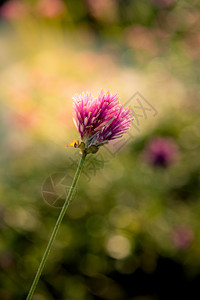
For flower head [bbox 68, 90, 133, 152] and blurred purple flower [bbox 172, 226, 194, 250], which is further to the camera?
blurred purple flower [bbox 172, 226, 194, 250]

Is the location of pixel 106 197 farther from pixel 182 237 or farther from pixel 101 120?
pixel 101 120

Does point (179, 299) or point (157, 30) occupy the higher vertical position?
point (157, 30)

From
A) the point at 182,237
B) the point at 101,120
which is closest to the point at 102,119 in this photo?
the point at 101,120

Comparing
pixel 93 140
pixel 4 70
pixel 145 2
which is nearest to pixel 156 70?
pixel 4 70

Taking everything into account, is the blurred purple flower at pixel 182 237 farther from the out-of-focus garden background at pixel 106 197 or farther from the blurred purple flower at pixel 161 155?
the blurred purple flower at pixel 161 155

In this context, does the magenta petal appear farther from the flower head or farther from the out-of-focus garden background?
the out-of-focus garden background

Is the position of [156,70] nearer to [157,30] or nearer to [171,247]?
[157,30]

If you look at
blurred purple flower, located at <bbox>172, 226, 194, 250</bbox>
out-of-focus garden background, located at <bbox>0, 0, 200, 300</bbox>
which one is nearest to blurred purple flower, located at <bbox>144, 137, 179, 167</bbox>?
out-of-focus garden background, located at <bbox>0, 0, 200, 300</bbox>
